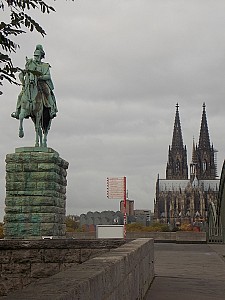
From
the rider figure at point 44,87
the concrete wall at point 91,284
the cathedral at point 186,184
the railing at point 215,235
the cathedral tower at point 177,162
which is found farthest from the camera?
the cathedral tower at point 177,162

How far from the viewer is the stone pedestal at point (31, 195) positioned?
20.4 m

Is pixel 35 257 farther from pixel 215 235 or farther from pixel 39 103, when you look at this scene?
pixel 215 235

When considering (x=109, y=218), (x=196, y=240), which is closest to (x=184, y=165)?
(x=109, y=218)

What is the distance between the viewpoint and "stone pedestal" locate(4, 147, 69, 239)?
20.4m

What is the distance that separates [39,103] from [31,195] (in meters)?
Answer: 3.59

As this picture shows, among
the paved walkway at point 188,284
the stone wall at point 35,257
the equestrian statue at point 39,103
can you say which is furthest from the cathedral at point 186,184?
the stone wall at point 35,257

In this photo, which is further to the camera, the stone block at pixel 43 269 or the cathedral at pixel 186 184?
the cathedral at pixel 186 184

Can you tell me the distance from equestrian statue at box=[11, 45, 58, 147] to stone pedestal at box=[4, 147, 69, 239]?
126cm

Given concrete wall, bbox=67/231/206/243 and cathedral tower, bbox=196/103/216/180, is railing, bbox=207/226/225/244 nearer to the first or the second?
concrete wall, bbox=67/231/206/243

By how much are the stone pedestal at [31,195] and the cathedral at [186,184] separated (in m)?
112

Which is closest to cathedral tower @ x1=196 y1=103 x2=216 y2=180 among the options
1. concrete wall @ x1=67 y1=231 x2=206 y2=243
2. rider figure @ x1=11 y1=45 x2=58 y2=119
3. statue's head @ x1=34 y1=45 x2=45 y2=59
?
concrete wall @ x1=67 y1=231 x2=206 y2=243

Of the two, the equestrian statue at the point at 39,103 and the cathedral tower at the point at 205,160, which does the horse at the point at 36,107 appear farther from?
the cathedral tower at the point at 205,160

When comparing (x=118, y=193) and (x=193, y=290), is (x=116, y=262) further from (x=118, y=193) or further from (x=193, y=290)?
(x=118, y=193)

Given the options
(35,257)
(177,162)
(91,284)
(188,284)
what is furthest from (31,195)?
(177,162)
